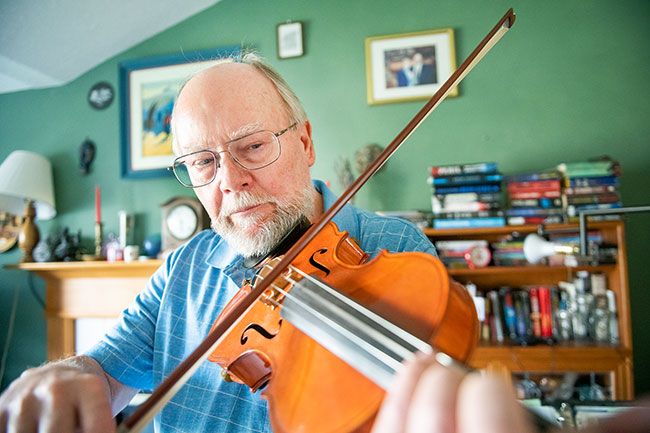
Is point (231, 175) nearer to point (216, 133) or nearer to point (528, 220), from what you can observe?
point (216, 133)

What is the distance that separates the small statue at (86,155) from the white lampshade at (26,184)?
199 millimetres

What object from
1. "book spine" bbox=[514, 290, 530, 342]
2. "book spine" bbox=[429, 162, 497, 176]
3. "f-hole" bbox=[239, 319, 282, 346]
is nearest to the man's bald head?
"f-hole" bbox=[239, 319, 282, 346]

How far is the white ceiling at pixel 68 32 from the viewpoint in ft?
7.24

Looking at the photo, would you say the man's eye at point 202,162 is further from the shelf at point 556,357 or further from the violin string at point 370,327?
the shelf at point 556,357

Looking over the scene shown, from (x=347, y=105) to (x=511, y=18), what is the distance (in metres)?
1.77

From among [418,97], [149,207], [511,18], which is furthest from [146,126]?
[511,18]

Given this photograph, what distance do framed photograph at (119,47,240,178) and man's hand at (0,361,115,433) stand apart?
2289 mm

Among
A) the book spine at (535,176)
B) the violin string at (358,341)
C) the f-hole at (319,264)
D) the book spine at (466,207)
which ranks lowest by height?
the violin string at (358,341)

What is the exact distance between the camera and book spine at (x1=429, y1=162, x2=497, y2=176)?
211 cm

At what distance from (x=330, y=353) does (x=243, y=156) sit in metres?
0.49

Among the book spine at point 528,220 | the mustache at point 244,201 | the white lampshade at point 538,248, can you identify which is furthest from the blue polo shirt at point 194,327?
the book spine at point 528,220

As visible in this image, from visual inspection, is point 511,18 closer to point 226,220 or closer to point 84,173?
point 226,220

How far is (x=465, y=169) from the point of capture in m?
2.13

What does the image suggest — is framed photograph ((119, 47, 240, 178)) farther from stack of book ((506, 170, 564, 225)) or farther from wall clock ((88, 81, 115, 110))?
stack of book ((506, 170, 564, 225))
